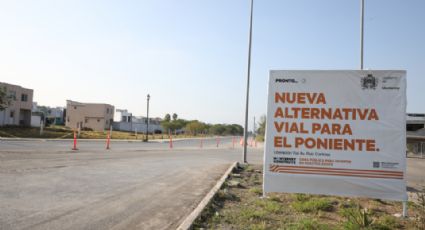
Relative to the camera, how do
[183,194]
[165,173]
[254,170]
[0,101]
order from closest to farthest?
[183,194] → [165,173] → [254,170] → [0,101]

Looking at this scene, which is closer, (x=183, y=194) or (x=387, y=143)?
A: (x=387, y=143)

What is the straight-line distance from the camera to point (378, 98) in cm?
661

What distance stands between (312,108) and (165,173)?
6.42 metres

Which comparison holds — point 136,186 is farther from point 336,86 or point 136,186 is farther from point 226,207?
point 336,86

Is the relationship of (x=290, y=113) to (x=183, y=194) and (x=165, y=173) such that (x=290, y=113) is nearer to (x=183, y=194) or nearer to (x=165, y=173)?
(x=183, y=194)

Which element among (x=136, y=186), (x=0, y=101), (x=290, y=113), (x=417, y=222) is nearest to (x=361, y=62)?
(x=290, y=113)

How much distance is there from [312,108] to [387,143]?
1540 mm

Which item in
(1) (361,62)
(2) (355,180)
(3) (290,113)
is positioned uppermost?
→ (1) (361,62)

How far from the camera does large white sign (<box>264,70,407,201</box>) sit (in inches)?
256

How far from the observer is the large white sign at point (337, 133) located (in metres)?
6.50

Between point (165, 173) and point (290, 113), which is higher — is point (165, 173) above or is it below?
below

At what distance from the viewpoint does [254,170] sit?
13.4 meters

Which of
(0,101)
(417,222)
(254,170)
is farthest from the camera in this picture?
(0,101)

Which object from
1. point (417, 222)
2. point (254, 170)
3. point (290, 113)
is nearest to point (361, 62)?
point (254, 170)
